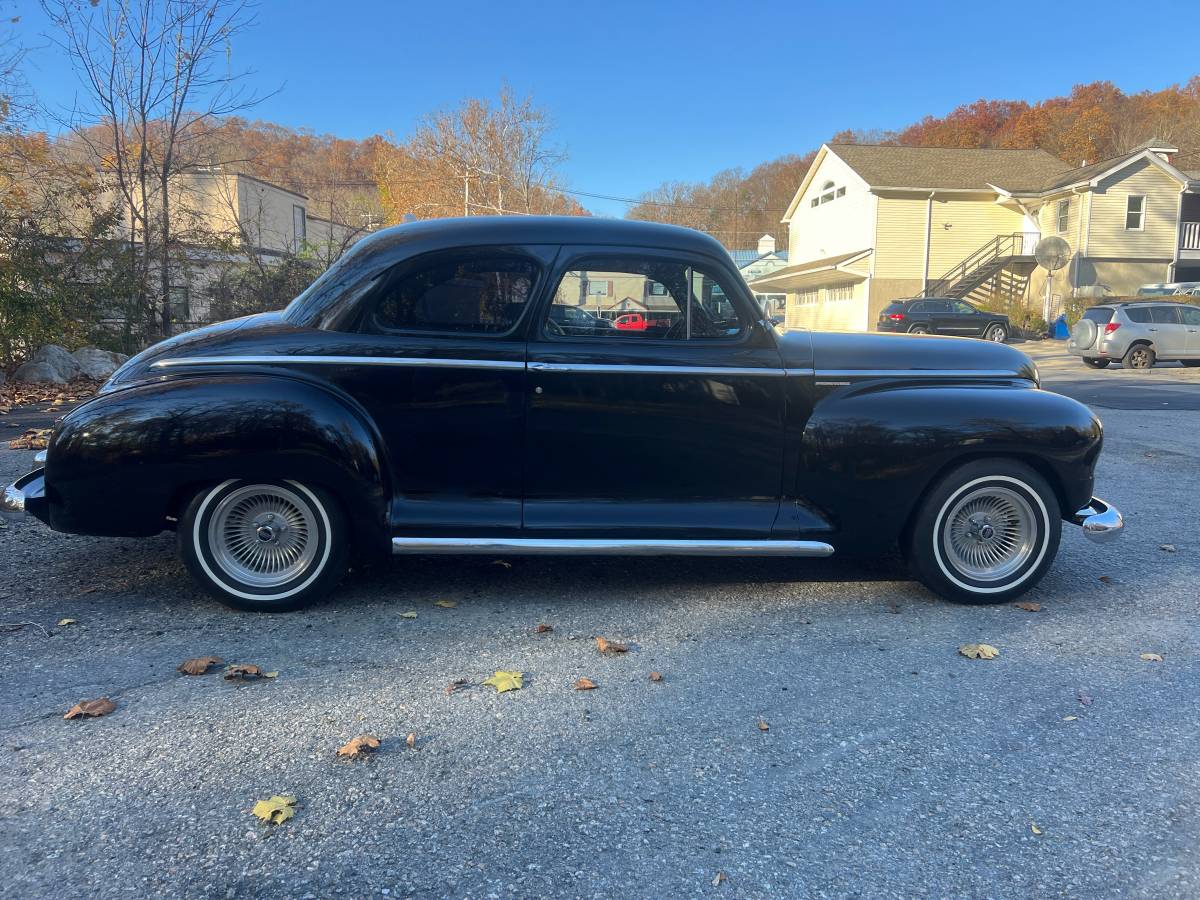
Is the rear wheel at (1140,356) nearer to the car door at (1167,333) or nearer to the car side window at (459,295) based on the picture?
the car door at (1167,333)

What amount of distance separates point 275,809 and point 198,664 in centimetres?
119

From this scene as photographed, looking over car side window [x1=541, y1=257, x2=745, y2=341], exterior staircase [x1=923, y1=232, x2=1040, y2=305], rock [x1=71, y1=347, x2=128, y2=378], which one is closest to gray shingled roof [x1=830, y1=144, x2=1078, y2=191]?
exterior staircase [x1=923, y1=232, x2=1040, y2=305]

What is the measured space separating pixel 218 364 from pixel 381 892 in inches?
109

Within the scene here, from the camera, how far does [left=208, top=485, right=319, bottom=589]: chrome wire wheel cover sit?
4090mm

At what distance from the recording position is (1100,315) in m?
19.8

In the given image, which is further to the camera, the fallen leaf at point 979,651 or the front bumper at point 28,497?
the front bumper at point 28,497

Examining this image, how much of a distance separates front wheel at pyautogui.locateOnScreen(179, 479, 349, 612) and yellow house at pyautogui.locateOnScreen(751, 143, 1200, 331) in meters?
32.9

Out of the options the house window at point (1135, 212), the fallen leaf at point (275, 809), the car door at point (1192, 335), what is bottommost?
the fallen leaf at point (275, 809)

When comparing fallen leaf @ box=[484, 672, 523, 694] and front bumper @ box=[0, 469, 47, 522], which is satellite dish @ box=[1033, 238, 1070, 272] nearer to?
fallen leaf @ box=[484, 672, 523, 694]

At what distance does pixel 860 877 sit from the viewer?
2311 mm

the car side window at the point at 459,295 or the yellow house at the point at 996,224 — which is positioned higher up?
the yellow house at the point at 996,224

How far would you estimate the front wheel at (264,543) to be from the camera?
4.05 m

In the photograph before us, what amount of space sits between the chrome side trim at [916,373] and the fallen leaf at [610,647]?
171cm

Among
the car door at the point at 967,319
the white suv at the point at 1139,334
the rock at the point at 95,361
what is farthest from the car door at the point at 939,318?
the rock at the point at 95,361
